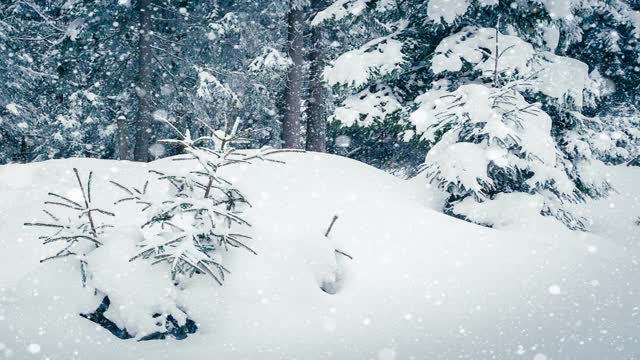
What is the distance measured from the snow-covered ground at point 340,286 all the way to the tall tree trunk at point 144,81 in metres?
6.23

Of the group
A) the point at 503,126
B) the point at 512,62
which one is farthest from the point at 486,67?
the point at 503,126

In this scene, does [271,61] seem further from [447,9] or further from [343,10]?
[447,9]

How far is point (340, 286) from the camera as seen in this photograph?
3699mm

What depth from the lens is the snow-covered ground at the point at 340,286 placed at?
307 centimetres

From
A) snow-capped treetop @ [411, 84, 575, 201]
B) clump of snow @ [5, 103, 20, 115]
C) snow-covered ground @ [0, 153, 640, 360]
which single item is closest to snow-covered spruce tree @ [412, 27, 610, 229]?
snow-capped treetop @ [411, 84, 575, 201]

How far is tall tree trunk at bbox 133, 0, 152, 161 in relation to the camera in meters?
11.1

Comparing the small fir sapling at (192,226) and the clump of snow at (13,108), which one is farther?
the clump of snow at (13,108)

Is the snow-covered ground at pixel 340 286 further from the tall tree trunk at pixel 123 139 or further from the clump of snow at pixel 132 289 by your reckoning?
the tall tree trunk at pixel 123 139

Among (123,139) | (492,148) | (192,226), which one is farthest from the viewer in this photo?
(123,139)

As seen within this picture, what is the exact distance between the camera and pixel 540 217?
5383 millimetres

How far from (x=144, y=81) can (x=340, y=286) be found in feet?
30.8

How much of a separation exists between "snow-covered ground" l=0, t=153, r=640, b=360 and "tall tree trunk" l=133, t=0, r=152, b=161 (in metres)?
6.23

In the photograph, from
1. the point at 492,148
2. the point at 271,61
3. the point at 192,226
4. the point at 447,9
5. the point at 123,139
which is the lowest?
the point at 123,139

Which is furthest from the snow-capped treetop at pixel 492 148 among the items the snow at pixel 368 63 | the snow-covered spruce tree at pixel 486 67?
the snow at pixel 368 63
